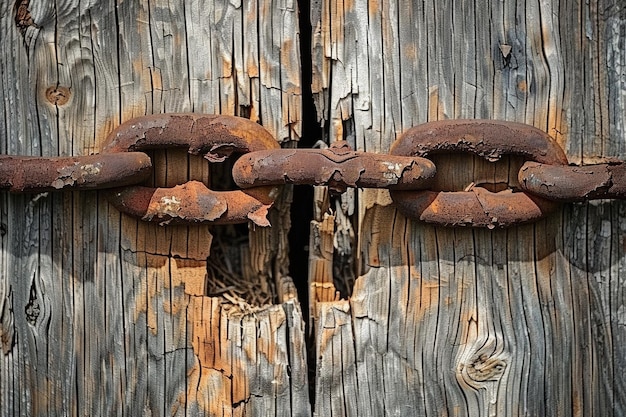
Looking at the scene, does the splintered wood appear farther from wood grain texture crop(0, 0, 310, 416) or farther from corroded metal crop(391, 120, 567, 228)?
corroded metal crop(391, 120, 567, 228)

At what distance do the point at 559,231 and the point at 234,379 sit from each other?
28.6 inches

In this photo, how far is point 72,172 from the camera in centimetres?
125

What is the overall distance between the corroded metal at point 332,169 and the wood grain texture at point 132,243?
15 cm

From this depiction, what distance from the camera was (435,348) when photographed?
1.40 m

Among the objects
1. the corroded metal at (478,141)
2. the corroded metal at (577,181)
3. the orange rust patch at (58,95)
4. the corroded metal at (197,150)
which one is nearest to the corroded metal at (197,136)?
the corroded metal at (197,150)

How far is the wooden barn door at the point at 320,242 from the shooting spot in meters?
1.36

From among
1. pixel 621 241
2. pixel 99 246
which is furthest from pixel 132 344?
pixel 621 241

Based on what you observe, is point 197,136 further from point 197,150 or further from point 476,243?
point 476,243

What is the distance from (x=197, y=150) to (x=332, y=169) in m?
0.27

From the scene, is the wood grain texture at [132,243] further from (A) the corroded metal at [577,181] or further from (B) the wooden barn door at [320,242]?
(A) the corroded metal at [577,181]

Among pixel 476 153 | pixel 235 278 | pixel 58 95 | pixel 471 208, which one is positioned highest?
pixel 58 95

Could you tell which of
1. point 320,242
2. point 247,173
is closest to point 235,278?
point 320,242

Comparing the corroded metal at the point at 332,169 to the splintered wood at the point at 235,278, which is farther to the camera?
the splintered wood at the point at 235,278

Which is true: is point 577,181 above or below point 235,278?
above
